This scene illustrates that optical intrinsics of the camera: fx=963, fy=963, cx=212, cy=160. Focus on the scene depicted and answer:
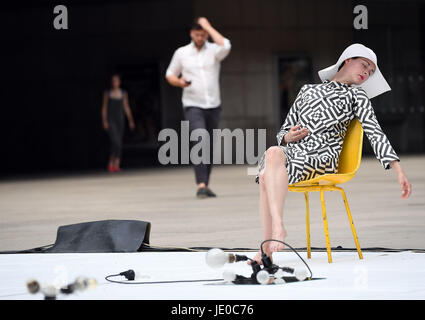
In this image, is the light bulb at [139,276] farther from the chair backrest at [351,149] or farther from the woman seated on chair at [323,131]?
the chair backrest at [351,149]

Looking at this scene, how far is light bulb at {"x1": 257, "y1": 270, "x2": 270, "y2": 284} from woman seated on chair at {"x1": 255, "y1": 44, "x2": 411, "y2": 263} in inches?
23.9

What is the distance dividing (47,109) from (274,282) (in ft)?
68.9

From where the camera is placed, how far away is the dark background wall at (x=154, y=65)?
2356 cm

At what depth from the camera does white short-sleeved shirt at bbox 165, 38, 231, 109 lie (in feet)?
37.0

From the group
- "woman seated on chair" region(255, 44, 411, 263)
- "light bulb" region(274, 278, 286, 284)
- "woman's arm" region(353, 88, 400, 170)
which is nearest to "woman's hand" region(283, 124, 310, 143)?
"woman seated on chair" region(255, 44, 411, 263)

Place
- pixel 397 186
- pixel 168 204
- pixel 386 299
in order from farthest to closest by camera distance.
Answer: pixel 397 186 → pixel 168 204 → pixel 386 299

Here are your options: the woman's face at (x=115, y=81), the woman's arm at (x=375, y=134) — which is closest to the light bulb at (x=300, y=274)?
the woman's arm at (x=375, y=134)

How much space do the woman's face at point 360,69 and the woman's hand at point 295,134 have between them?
19.6 inches

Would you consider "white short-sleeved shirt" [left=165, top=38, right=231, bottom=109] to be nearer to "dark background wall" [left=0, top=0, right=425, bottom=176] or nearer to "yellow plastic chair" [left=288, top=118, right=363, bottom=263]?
"yellow plastic chair" [left=288, top=118, right=363, bottom=263]
